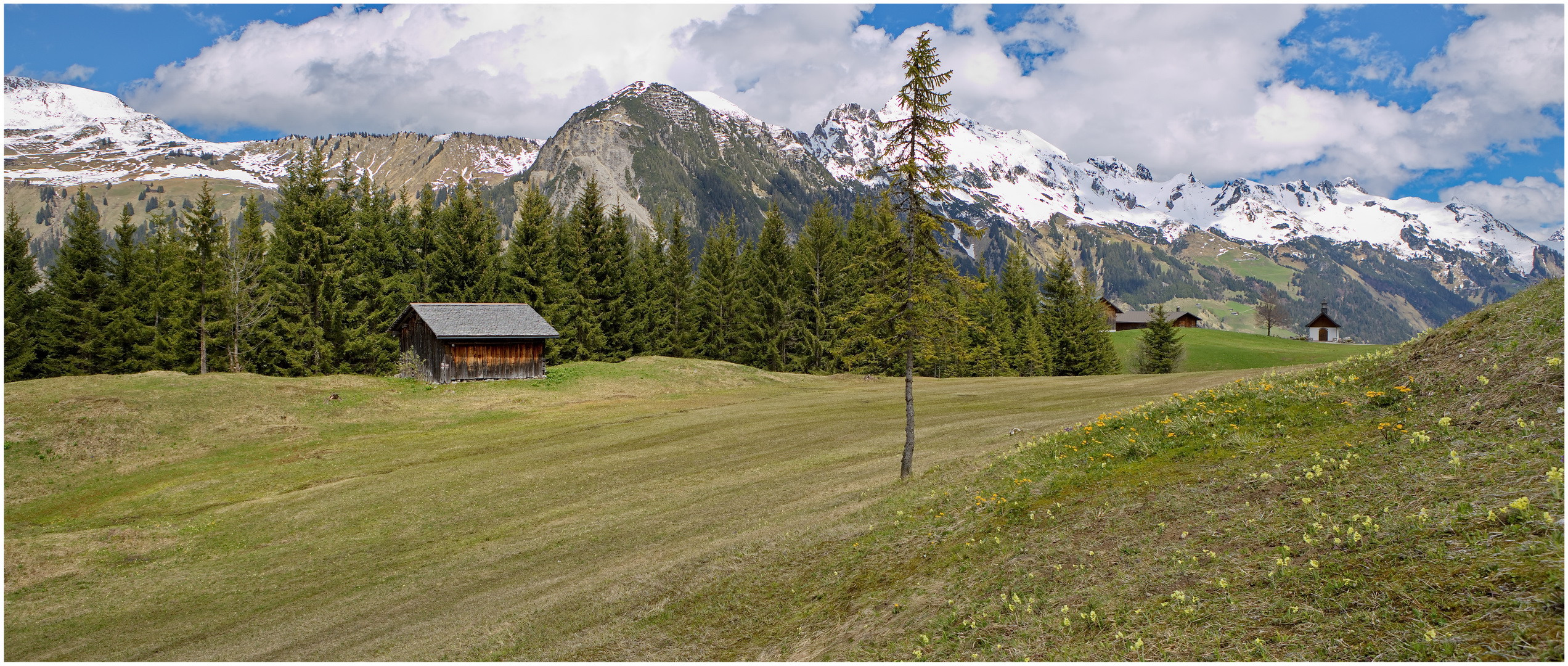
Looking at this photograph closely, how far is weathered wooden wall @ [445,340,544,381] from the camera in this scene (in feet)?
167

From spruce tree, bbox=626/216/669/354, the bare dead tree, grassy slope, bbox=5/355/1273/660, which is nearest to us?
grassy slope, bbox=5/355/1273/660

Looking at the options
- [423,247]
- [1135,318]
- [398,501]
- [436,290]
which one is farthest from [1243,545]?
[1135,318]

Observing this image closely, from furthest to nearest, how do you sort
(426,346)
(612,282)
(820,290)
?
1. (612,282)
2. (820,290)
3. (426,346)

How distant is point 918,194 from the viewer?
22.2 meters

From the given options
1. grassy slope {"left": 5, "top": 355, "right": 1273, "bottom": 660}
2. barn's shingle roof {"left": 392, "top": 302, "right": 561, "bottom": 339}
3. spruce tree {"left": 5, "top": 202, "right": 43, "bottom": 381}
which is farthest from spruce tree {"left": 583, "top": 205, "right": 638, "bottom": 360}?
spruce tree {"left": 5, "top": 202, "right": 43, "bottom": 381}

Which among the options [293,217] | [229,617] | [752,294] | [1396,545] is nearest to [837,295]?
[752,294]

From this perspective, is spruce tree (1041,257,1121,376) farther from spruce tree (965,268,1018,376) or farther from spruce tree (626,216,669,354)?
spruce tree (626,216,669,354)

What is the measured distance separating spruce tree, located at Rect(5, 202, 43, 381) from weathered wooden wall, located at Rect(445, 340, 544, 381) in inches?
1239

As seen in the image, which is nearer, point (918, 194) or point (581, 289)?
point (918, 194)

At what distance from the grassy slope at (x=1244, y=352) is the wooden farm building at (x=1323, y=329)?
30952mm

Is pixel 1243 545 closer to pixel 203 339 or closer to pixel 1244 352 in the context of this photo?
pixel 203 339

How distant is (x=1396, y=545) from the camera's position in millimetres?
7949

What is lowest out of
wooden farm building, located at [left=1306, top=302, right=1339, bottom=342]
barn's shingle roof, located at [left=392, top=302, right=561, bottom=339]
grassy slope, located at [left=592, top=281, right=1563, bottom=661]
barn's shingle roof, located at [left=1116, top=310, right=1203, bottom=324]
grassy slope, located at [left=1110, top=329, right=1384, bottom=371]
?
grassy slope, located at [left=592, top=281, right=1563, bottom=661]

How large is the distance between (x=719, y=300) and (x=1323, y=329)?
122600mm
